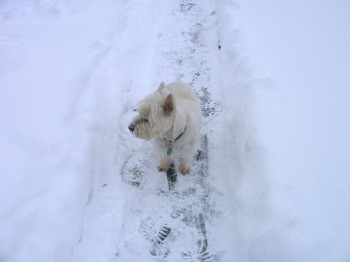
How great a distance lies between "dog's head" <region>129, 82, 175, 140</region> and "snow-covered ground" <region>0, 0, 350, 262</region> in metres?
1.06

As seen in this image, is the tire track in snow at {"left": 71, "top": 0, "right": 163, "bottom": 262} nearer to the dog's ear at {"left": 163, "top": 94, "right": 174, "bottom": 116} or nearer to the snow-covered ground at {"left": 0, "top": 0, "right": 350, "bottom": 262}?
the snow-covered ground at {"left": 0, "top": 0, "right": 350, "bottom": 262}

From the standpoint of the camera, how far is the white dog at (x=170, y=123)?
3.69m

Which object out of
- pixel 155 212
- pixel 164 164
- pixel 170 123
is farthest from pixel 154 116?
pixel 155 212

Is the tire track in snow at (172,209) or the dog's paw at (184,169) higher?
the dog's paw at (184,169)

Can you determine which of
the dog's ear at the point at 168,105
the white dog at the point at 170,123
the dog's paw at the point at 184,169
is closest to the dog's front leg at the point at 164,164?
the white dog at the point at 170,123

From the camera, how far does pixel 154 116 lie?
3.72m

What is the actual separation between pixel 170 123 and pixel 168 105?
12.1 inches

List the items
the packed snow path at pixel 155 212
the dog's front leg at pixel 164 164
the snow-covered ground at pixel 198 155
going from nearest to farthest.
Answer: the snow-covered ground at pixel 198 155
the packed snow path at pixel 155 212
the dog's front leg at pixel 164 164

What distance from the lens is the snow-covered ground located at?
3.36m

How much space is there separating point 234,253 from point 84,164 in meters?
2.61

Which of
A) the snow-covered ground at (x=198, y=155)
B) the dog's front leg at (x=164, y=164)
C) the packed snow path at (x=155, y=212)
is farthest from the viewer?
the dog's front leg at (x=164, y=164)

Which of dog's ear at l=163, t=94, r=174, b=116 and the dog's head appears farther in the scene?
the dog's head


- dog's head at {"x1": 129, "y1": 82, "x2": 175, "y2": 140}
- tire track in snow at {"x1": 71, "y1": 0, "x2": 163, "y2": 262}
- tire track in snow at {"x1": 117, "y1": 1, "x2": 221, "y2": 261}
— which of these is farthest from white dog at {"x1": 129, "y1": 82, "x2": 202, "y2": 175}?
tire track in snow at {"x1": 71, "y1": 0, "x2": 163, "y2": 262}

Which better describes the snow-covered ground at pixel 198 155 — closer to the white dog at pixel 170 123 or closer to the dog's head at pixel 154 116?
the white dog at pixel 170 123
